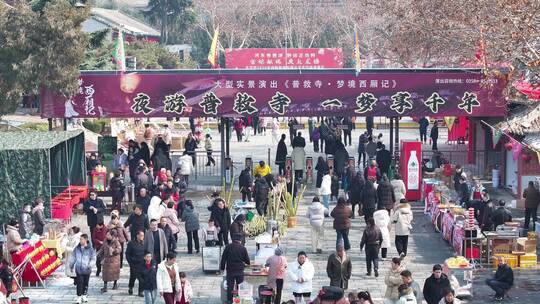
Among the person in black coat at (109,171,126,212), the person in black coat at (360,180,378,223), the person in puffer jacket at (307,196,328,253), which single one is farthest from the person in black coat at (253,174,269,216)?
the person in black coat at (109,171,126,212)

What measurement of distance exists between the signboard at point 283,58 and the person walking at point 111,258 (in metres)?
43.5

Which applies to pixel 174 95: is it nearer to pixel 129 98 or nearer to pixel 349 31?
pixel 129 98

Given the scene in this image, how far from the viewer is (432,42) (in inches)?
1880

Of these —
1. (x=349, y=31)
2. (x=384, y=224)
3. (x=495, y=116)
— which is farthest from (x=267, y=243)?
(x=349, y=31)

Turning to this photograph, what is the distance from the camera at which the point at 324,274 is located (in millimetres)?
23328

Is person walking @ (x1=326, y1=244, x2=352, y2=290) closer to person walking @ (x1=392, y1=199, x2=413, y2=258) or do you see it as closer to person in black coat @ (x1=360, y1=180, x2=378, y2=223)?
person walking @ (x1=392, y1=199, x2=413, y2=258)

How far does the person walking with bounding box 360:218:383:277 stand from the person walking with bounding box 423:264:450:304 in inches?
149

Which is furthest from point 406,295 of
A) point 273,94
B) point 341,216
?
point 273,94

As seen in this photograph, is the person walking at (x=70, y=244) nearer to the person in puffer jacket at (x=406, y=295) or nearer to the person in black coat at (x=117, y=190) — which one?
the person in black coat at (x=117, y=190)

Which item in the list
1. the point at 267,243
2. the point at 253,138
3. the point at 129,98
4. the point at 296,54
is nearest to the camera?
the point at 267,243

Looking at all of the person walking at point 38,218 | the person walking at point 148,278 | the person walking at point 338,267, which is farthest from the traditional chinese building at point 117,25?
the person walking at point 338,267

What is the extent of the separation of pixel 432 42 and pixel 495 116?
43.3 ft

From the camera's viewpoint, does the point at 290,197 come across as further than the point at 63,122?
No

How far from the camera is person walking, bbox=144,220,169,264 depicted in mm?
21531
